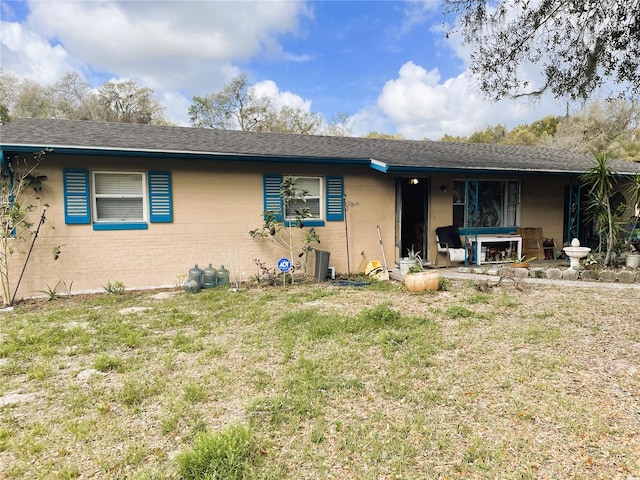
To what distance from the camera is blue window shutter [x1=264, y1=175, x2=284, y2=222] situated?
810cm

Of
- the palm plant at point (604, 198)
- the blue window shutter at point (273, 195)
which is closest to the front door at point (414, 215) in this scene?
the blue window shutter at point (273, 195)

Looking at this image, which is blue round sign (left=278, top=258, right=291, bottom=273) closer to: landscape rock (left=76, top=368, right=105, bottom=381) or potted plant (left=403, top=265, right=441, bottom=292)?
potted plant (left=403, top=265, right=441, bottom=292)

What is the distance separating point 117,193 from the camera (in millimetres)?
7250

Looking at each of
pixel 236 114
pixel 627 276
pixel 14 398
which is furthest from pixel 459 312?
pixel 236 114

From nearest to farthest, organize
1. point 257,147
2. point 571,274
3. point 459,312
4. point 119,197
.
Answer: point 459,312, point 119,197, point 571,274, point 257,147

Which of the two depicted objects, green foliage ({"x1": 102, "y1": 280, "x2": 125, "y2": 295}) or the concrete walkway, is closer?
the concrete walkway

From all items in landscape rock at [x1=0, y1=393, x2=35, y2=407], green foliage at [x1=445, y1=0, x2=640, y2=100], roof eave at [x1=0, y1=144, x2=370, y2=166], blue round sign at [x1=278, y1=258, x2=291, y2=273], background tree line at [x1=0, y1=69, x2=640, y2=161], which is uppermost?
background tree line at [x1=0, y1=69, x2=640, y2=161]

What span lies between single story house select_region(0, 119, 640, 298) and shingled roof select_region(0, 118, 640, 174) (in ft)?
0.11

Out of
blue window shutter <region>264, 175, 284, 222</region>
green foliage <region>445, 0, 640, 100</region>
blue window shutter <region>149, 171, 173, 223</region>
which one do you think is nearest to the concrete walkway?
blue window shutter <region>264, 175, 284, 222</region>

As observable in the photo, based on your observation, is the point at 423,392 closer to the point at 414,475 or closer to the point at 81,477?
the point at 414,475

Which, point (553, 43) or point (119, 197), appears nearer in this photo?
point (553, 43)

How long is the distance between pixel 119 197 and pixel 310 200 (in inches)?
147

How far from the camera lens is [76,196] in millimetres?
6906

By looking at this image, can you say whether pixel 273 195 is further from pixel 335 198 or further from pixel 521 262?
pixel 521 262
